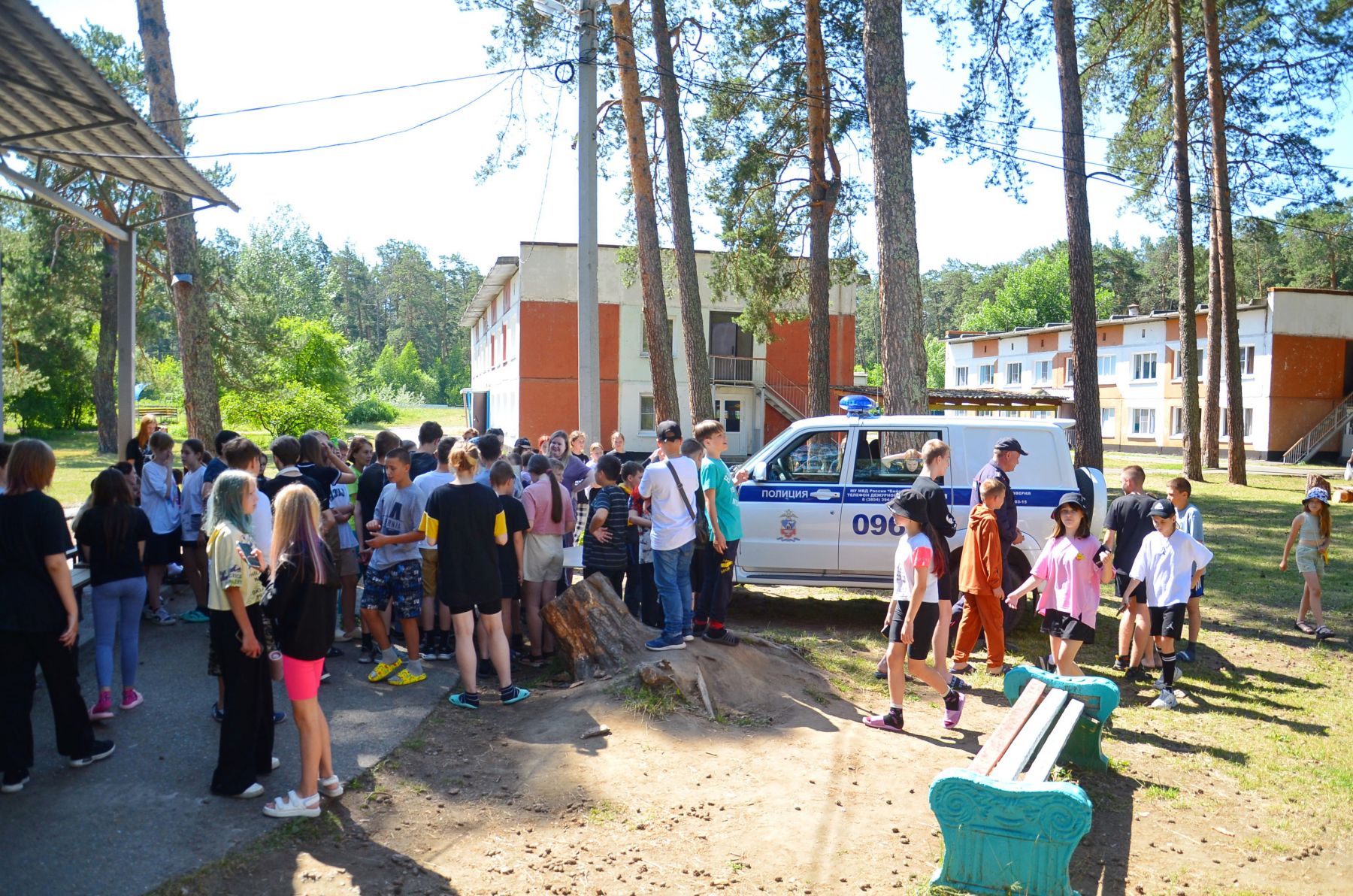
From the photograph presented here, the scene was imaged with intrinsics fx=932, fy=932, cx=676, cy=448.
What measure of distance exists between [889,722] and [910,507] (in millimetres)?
1563

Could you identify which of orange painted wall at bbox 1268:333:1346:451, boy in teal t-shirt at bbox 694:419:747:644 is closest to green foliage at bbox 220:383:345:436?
boy in teal t-shirt at bbox 694:419:747:644

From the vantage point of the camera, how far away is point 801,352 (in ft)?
125

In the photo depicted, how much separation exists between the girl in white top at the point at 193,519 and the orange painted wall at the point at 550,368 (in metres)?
25.5

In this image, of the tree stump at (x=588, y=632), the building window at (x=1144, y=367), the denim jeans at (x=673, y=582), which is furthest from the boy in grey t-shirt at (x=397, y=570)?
the building window at (x=1144, y=367)

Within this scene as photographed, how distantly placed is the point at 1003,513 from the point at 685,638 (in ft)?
A: 9.60

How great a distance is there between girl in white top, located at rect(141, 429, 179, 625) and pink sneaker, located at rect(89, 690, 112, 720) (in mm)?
2423

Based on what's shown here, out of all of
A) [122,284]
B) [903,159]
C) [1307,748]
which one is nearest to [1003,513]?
[1307,748]

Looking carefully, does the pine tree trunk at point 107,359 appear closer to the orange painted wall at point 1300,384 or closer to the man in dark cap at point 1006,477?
the man in dark cap at point 1006,477

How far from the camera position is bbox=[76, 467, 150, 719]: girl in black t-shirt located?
5824 millimetres

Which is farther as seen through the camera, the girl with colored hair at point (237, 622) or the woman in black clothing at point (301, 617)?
the girl with colored hair at point (237, 622)

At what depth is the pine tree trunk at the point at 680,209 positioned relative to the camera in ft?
53.9

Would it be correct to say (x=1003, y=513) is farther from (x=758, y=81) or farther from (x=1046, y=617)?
(x=758, y=81)

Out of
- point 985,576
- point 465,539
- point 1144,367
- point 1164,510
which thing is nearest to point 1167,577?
point 1164,510

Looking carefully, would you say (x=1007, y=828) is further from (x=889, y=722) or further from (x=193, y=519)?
(x=193, y=519)
